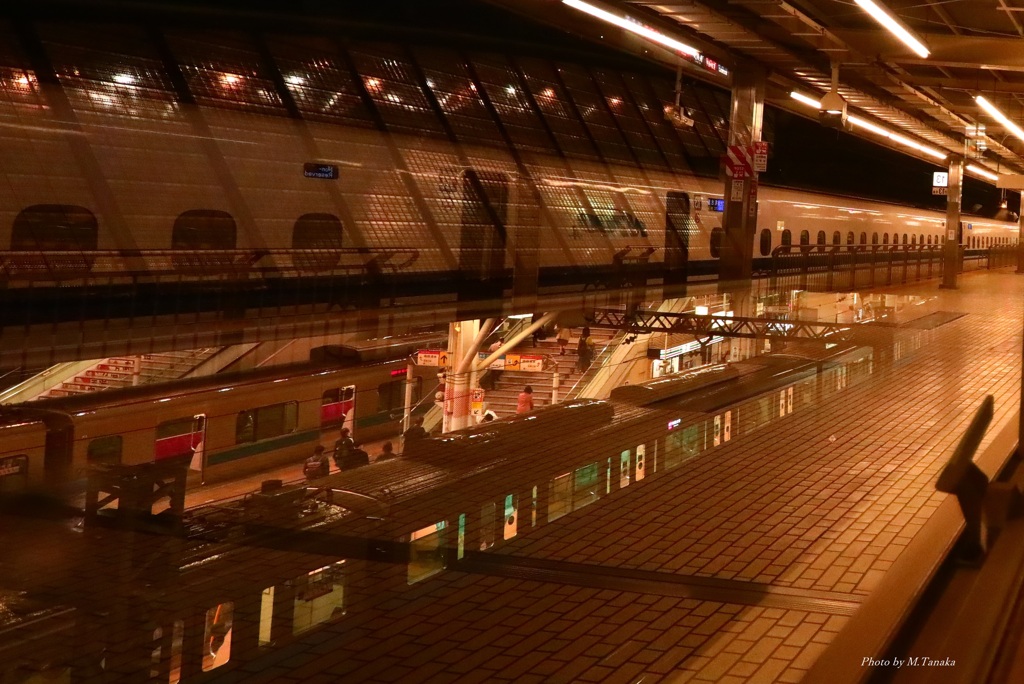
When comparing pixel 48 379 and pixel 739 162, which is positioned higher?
pixel 739 162

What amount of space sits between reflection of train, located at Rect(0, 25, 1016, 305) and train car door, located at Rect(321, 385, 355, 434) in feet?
11.3

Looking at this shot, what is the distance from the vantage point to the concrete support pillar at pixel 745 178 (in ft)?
48.3

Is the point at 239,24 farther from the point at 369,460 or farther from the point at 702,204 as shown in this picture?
the point at 702,204

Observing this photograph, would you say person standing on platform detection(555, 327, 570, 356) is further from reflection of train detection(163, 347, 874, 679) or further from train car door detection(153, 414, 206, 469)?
train car door detection(153, 414, 206, 469)

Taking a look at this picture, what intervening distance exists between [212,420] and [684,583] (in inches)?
98.2

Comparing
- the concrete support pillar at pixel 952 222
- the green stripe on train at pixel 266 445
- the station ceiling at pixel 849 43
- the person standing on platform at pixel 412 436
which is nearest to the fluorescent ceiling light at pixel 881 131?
the station ceiling at pixel 849 43

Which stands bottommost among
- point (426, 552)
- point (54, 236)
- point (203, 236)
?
point (426, 552)

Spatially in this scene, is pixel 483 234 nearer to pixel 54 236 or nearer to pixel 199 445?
pixel 54 236

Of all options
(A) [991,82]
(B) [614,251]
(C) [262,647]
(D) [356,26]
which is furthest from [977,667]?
(B) [614,251]

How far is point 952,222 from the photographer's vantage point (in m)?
21.7

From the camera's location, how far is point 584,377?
843cm

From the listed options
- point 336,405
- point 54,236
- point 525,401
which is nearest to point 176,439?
point 336,405

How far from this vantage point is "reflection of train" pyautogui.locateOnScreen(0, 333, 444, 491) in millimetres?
4324

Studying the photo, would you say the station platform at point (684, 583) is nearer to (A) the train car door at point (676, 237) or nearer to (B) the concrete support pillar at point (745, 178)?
(B) the concrete support pillar at point (745, 178)
